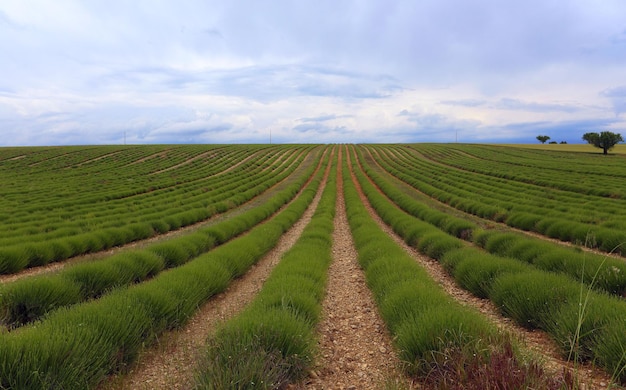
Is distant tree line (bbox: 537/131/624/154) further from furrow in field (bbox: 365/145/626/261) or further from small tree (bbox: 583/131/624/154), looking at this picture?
furrow in field (bbox: 365/145/626/261)

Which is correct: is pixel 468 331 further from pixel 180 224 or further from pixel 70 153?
pixel 70 153

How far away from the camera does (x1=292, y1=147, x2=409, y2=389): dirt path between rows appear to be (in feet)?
13.5

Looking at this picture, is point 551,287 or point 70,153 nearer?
point 551,287

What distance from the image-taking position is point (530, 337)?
16.5 feet

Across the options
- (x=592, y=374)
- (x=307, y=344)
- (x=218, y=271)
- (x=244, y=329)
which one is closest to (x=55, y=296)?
(x=218, y=271)

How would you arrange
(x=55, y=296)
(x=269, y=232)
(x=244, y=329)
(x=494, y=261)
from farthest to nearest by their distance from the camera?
(x=269, y=232), (x=494, y=261), (x=55, y=296), (x=244, y=329)

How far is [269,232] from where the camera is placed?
13.6m

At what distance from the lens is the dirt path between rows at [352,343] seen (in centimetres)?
412

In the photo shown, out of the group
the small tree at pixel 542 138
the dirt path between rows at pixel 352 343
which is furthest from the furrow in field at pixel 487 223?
the small tree at pixel 542 138

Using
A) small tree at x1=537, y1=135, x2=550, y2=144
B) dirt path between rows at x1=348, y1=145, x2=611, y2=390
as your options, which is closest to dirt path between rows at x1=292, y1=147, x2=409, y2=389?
dirt path between rows at x1=348, y1=145, x2=611, y2=390

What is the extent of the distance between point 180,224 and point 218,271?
10023 mm

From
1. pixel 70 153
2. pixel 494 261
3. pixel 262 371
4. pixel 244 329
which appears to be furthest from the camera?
pixel 70 153

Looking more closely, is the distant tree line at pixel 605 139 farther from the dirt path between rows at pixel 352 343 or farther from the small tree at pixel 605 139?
the dirt path between rows at pixel 352 343

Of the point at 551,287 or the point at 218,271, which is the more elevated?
the point at 551,287
